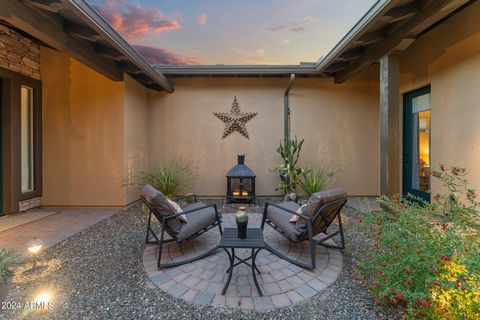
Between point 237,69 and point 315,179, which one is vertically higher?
point 237,69

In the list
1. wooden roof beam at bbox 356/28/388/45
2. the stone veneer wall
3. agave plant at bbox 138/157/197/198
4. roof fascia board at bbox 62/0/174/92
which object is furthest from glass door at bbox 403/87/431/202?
the stone veneer wall

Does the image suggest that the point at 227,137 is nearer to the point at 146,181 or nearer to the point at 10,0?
the point at 146,181

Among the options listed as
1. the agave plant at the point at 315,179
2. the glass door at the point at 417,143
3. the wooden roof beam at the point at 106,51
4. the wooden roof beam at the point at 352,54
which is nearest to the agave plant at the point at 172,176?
the wooden roof beam at the point at 106,51

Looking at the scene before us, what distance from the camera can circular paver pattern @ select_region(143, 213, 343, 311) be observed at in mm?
2072

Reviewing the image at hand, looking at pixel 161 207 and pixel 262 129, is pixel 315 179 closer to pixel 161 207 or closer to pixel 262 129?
pixel 262 129

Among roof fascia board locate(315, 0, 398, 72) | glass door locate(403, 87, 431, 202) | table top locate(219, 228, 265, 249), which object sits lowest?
table top locate(219, 228, 265, 249)

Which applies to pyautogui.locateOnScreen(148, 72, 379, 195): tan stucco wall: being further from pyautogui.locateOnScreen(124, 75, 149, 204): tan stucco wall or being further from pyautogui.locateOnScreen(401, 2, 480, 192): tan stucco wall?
pyautogui.locateOnScreen(401, 2, 480, 192): tan stucco wall

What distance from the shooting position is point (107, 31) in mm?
3305

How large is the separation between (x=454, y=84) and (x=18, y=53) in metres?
8.63

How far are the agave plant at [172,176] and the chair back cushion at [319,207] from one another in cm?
356

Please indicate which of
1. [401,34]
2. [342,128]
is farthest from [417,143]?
[401,34]

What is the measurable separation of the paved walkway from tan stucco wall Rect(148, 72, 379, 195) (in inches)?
91.2

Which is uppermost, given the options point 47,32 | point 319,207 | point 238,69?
point 238,69

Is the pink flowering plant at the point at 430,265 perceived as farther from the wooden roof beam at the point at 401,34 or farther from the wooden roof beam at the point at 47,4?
the wooden roof beam at the point at 47,4
